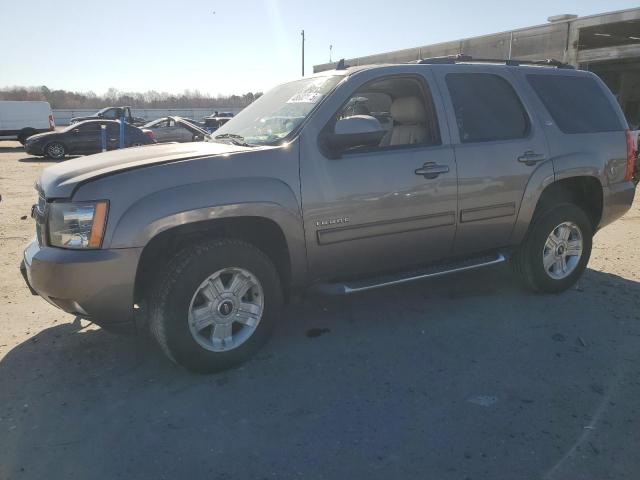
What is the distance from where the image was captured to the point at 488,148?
14.2ft

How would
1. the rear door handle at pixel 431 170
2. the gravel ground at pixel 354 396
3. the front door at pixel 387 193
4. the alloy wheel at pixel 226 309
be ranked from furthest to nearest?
the rear door handle at pixel 431 170, the front door at pixel 387 193, the alloy wheel at pixel 226 309, the gravel ground at pixel 354 396

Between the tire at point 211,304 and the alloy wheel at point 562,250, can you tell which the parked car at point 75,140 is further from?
the tire at point 211,304

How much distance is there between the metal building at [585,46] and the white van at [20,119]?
51.0 feet

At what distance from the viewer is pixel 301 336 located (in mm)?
4164

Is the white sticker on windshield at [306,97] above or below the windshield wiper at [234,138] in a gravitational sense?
above

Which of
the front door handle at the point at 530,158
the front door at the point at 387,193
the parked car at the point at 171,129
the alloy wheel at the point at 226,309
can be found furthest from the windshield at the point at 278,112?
the parked car at the point at 171,129

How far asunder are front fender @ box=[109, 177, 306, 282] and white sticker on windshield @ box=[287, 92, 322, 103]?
810 millimetres

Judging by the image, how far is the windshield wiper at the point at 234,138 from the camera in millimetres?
3876

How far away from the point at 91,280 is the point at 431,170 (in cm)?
249

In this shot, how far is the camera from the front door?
365cm

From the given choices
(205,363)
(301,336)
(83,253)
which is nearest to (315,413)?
(205,363)

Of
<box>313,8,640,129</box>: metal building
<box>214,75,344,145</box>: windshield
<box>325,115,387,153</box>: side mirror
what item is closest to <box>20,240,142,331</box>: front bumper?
<box>214,75,344,145</box>: windshield

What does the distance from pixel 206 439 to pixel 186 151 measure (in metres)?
1.87

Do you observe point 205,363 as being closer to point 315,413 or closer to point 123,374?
point 123,374
